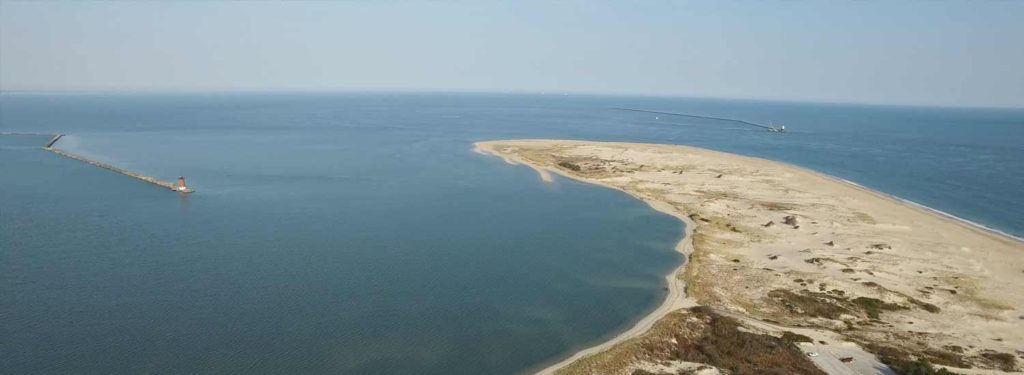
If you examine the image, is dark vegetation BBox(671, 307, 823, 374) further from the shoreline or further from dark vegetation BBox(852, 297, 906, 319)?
dark vegetation BBox(852, 297, 906, 319)

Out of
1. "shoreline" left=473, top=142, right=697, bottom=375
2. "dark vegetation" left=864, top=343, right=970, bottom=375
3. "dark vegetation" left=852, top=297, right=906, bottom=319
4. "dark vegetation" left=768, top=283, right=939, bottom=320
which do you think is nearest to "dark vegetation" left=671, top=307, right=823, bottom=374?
"shoreline" left=473, top=142, right=697, bottom=375

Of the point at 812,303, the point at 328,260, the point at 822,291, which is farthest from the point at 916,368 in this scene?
the point at 328,260

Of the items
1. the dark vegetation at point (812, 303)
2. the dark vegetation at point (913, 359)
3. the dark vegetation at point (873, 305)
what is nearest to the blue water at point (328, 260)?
the dark vegetation at point (812, 303)

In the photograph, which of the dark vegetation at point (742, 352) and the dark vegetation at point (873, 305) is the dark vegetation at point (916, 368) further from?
the dark vegetation at point (873, 305)

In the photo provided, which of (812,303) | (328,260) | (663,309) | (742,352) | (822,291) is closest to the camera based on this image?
(742,352)

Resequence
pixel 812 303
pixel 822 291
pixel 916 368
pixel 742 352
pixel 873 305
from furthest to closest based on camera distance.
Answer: pixel 822 291
pixel 812 303
pixel 873 305
pixel 742 352
pixel 916 368

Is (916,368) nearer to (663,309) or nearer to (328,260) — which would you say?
(663,309)

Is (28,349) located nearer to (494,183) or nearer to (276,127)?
(494,183)
